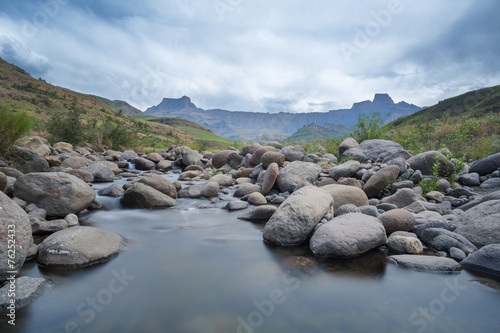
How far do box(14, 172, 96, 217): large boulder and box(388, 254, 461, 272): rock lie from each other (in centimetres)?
695

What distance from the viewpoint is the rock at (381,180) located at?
762cm

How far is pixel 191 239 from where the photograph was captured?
565 centimetres

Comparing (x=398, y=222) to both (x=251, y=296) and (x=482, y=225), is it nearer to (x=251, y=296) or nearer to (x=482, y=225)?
(x=482, y=225)

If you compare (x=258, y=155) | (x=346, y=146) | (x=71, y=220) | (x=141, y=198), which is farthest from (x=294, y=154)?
(x=71, y=220)

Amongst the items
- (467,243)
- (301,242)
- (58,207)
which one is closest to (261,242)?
(301,242)

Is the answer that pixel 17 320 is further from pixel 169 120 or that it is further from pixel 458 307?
pixel 169 120

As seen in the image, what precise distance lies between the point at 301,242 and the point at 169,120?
588 feet

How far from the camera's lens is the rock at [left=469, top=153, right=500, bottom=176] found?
799 centimetres

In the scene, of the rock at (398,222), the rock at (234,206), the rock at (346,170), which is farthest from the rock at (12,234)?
the rock at (346,170)

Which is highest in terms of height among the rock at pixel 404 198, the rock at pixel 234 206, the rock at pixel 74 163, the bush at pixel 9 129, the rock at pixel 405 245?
the bush at pixel 9 129

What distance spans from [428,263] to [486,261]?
828mm

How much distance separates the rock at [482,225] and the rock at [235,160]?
10.2 metres

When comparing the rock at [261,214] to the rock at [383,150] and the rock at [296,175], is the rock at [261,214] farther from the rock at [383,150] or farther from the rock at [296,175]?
the rock at [383,150]

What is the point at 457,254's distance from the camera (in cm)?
439
